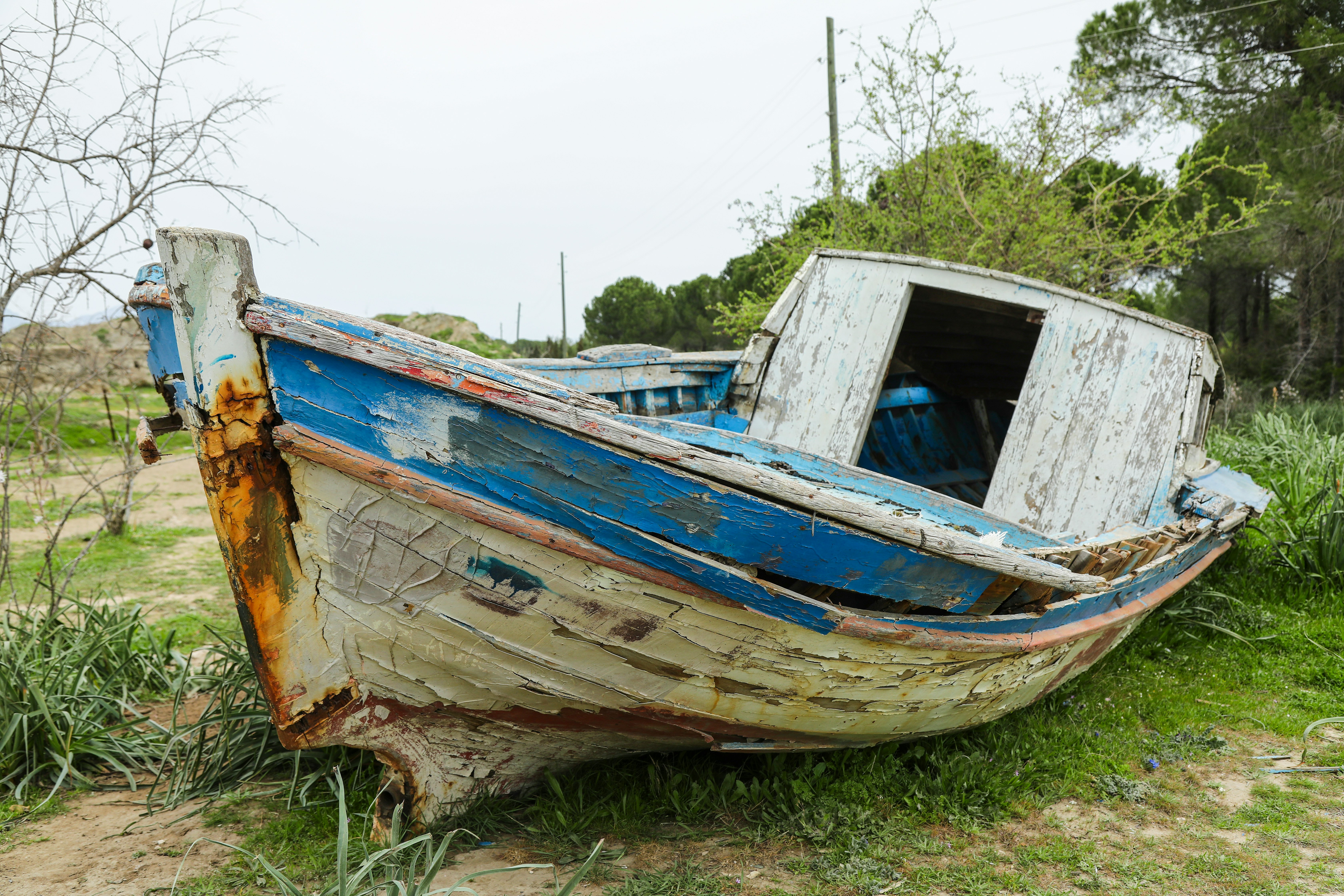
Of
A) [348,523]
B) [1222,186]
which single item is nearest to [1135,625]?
[348,523]

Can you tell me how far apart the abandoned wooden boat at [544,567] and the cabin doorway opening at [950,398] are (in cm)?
232

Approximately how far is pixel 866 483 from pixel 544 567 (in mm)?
1430

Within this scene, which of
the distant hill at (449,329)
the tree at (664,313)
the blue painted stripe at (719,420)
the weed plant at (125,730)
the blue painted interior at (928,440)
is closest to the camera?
the weed plant at (125,730)

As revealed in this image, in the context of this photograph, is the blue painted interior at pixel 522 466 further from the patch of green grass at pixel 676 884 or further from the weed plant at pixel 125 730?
the weed plant at pixel 125 730

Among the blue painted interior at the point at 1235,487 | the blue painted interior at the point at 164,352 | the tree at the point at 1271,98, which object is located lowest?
the blue painted interior at the point at 1235,487

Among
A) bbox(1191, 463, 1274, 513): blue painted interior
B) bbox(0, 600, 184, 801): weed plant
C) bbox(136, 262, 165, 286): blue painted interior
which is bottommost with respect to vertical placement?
bbox(0, 600, 184, 801): weed plant

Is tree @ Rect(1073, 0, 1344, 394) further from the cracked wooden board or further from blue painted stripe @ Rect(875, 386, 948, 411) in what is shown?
the cracked wooden board

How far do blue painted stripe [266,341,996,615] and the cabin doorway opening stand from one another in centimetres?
306

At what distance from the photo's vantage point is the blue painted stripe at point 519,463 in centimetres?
206

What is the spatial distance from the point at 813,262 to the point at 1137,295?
31.2ft

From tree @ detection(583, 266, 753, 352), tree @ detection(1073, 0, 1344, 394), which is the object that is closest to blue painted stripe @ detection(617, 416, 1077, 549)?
tree @ detection(1073, 0, 1344, 394)

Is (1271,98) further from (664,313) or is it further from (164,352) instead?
(664,313)

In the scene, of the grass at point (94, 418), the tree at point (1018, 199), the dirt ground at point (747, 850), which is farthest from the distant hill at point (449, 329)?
the dirt ground at point (747, 850)

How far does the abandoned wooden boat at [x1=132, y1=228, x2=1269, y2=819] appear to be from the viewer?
2062 mm
